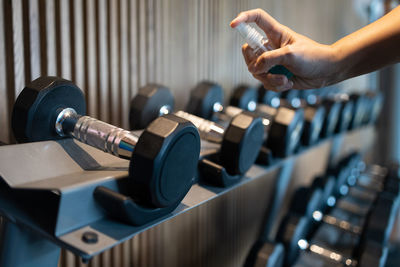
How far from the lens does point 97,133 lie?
50 centimetres

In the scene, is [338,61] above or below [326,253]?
above

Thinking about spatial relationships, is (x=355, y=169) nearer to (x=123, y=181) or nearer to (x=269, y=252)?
(x=269, y=252)

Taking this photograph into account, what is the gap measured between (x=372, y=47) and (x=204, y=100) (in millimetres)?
454

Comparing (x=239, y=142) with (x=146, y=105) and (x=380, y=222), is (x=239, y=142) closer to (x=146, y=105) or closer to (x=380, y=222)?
(x=146, y=105)

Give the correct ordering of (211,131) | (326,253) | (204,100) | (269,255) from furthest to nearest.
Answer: (326,253) → (269,255) → (204,100) → (211,131)

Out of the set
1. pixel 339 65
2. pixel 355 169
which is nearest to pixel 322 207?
pixel 355 169

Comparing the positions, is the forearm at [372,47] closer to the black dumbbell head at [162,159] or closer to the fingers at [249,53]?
the fingers at [249,53]

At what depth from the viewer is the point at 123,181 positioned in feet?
1.53

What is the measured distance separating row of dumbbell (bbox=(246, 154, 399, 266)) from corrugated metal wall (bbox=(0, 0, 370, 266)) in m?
0.25

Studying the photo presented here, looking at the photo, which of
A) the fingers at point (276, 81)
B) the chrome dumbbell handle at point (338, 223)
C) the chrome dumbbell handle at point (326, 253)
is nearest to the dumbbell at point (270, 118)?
the fingers at point (276, 81)

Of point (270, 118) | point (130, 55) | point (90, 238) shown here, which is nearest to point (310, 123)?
point (270, 118)

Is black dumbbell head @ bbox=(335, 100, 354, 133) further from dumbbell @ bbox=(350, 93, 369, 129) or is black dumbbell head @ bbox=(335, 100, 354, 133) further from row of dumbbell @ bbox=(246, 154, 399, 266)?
row of dumbbell @ bbox=(246, 154, 399, 266)

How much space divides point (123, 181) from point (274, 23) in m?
0.47

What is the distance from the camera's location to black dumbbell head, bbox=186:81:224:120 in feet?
3.12
